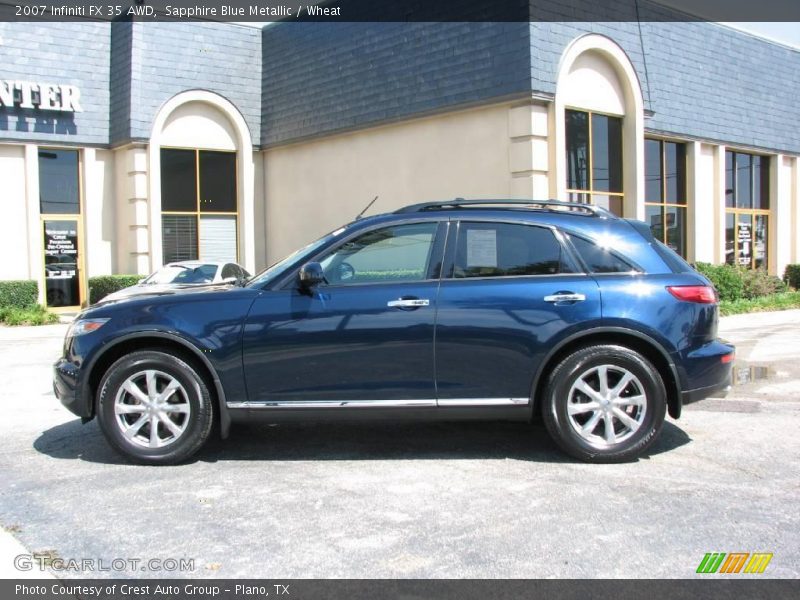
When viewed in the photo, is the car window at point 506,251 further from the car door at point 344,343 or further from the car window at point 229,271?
the car window at point 229,271

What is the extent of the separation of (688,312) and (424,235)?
1.91 metres

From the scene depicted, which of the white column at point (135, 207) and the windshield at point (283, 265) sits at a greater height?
the white column at point (135, 207)

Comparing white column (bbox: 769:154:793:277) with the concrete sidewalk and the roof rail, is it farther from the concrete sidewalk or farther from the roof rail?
the concrete sidewalk

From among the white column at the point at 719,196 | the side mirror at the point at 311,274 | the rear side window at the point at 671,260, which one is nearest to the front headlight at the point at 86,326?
the side mirror at the point at 311,274

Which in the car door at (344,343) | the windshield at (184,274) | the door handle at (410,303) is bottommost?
the car door at (344,343)

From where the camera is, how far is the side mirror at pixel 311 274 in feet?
17.1

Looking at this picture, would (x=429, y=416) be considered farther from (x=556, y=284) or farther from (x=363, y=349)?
(x=556, y=284)

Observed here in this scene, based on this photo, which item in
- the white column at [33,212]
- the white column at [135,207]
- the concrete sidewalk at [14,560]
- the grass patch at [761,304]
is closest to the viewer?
the concrete sidewalk at [14,560]

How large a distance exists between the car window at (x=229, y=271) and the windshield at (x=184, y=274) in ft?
0.54

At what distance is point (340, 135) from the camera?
18.0m

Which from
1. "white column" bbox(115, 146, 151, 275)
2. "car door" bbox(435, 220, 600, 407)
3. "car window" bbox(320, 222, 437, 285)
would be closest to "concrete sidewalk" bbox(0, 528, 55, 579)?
"car window" bbox(320, 222, 437, 285)

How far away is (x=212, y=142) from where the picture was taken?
20.0 m

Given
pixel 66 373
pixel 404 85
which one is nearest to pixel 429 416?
pixel 66 373

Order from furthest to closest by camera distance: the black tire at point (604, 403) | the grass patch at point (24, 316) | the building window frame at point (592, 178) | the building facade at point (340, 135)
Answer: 1. the grass patch at point (24, 316)
2. the building facade at point (340, 135)
3. the building window frame at point (592, 178)
4. the black tire at point (604, 403)
